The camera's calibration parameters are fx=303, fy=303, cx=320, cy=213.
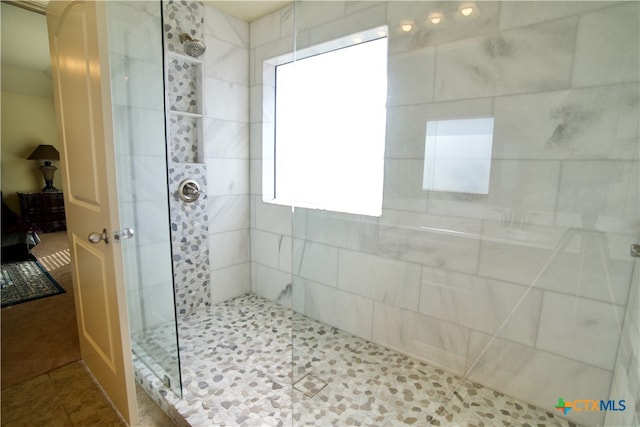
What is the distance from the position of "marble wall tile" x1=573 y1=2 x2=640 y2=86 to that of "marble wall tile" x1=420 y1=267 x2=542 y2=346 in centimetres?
98

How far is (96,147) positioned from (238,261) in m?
1.66

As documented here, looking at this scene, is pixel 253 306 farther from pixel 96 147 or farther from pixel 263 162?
pixel 96 147

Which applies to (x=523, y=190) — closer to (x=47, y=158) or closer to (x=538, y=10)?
(x=538, y=10)

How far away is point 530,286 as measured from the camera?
1.50 meters

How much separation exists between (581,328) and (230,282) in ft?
7.93

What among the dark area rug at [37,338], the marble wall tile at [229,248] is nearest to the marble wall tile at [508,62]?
the marble wall tile at [229,248]

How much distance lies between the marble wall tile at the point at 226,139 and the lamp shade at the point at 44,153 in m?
4.70

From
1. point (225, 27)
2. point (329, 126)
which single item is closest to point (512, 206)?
point (329, 126)

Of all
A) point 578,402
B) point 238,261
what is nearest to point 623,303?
point 578,402

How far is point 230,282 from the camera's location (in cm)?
273

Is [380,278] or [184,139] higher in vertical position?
[184,139]

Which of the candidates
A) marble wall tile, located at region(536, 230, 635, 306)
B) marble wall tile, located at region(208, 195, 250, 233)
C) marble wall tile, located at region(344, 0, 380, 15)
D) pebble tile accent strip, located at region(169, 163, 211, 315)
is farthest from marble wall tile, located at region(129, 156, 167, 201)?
marble wall tile, located at region(536, 230, 635, 306)

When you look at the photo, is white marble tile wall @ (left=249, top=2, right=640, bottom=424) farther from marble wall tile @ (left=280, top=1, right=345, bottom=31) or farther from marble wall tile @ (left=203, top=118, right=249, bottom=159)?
marble wall tile @ (left=203, top=118, right=249, bottom=159)

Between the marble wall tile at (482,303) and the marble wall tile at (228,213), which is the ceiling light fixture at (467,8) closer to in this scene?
the marble wall tile at (482,303)
